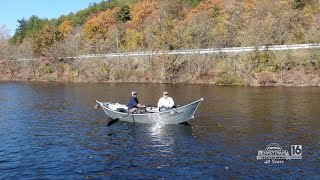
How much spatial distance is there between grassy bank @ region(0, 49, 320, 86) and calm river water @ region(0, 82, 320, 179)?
29.7m

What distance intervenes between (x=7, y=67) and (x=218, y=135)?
3790 inches

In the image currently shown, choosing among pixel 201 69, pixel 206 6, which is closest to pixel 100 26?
pixel 206 6

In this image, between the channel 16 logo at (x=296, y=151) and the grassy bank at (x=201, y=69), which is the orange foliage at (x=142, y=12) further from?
the channel 16 logo at (x=296, y=151)

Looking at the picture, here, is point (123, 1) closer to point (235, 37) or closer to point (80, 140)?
point (235, 37)

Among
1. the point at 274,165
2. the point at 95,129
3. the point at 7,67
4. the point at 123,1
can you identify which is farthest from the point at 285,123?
the point at 123,1

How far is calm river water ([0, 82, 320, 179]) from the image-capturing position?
18.8 meters

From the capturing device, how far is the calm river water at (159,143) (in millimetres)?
18812

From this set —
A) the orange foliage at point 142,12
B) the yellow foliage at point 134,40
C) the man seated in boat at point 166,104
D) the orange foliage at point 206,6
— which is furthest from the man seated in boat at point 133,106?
the orange foliage at point 142,12

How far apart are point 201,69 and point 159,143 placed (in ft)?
179

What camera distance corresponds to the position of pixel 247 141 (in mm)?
24547

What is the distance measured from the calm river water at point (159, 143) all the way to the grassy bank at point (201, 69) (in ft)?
97.6

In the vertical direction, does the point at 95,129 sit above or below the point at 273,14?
below

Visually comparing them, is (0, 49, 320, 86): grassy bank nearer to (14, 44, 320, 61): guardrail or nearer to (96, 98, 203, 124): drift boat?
(14, 44, 320, 61): guardrail

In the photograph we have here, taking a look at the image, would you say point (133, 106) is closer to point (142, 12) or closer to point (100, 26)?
point (100, 26)
